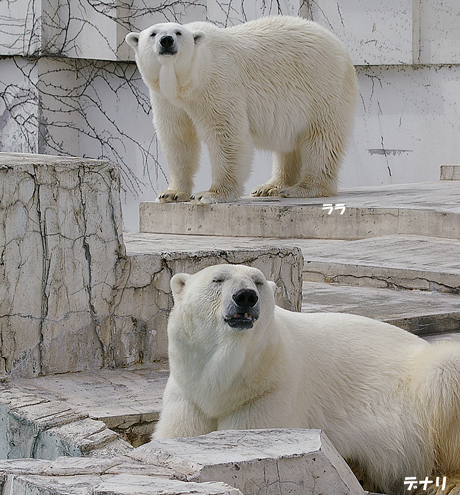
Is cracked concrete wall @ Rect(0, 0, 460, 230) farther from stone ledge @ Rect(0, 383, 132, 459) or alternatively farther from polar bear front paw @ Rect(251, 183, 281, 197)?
stone ledge @ Rect(0, 383, 132, 459)

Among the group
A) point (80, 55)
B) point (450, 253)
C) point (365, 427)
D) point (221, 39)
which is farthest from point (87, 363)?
point (80, 55)

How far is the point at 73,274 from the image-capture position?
127 inches

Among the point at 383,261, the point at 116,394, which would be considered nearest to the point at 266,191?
the point at 383,261

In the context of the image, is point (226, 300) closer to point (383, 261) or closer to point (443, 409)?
point (443, 409)

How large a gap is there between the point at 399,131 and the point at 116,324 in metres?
9.02

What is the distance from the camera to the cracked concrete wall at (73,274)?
3.08 metres

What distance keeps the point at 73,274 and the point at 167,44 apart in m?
3.64

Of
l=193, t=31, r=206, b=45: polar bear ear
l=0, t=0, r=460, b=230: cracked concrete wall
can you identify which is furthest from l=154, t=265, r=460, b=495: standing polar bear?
l=0, t=0, r=460, b=230: cracked concrete wall

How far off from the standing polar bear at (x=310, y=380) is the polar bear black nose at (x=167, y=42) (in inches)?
163

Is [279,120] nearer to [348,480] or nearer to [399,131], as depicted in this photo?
[399,131]

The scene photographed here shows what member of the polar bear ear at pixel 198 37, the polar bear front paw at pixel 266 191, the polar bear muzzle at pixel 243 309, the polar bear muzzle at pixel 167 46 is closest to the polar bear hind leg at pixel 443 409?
the polar bear muzzle at pixel 243 309

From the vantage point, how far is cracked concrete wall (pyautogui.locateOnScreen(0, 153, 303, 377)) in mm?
3078

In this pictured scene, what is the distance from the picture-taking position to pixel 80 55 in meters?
12.5

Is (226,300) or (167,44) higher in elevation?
(167,44)
